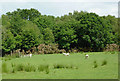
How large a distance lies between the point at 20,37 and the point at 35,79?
2994 centimetres

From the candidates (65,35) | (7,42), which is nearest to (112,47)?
(65,35)

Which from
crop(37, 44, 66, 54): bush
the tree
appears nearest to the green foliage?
crop(37, 44, 66, 54): bush

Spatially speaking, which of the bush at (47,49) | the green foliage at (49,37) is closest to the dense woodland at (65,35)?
the green foliage at (49,37)

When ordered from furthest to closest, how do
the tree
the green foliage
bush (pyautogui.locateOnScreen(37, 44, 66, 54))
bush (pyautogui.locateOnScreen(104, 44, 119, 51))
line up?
the green foliage → bush (pyautogui.locateOnScreen(37, 44, 66, 54)) → the tree → bush (pyautogui.locateOnScreen(104, 44, 119, 51))

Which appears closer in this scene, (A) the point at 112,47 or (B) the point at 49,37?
(A) the point at 112,47

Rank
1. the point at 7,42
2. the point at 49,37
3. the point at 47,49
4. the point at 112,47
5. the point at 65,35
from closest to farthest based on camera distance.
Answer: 1. the point at 7,42
2. the point at 112,47
3. the point at 47,49
4. the point at 65,35
5. the point at 49,37

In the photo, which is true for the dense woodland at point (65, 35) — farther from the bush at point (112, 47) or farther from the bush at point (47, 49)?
the bush at point (47, 49)

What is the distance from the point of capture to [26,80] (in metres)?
8.59

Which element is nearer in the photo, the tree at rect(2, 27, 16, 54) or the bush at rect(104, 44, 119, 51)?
the bush at rect(104, 44, 119, 51)

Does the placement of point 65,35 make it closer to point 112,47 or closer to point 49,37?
point 49,37

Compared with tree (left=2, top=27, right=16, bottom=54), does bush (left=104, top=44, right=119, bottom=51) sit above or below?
below

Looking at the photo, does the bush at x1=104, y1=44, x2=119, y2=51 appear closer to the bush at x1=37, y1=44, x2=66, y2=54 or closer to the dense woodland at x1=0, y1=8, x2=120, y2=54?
the dense woodland at x1=0, y1=8, x2=120, y2=54

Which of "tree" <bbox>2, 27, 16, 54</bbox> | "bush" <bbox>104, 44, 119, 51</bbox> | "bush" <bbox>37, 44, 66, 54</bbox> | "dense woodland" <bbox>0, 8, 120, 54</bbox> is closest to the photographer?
"bush" <bbox>104, 44, 119, 51</bbox>

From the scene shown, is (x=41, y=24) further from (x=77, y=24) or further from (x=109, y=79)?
(x=109, y=79)
